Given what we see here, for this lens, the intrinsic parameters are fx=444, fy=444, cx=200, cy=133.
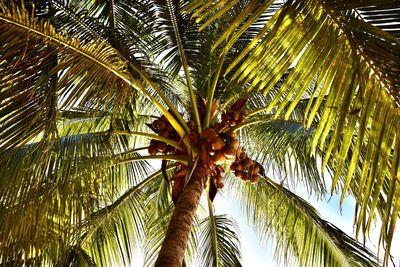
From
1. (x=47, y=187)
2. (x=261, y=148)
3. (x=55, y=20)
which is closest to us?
(x=47, y=187)

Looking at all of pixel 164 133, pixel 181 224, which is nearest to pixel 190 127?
pixel 164 133

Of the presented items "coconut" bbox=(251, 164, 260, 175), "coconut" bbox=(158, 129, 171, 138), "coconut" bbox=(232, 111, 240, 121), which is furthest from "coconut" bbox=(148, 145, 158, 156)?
A: "coconut" bbox=(251, 164, 260, 175)

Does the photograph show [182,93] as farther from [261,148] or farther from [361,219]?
[361,219]

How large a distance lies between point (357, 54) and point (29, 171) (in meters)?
2.17

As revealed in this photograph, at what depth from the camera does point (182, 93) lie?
21.3 ft

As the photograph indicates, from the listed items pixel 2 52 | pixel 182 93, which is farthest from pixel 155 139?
pixel 182 93

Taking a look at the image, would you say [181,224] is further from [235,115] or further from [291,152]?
[291,152]

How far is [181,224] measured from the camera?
3.18 meters

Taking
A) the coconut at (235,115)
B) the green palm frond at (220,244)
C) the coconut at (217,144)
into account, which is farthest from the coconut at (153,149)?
the green palm frond at (220,244)

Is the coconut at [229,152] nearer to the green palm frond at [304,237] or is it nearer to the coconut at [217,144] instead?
the coconut at [217,144]

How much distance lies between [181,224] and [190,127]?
1235mm

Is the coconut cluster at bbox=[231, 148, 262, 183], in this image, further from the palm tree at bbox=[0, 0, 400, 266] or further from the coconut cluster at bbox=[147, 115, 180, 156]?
the coconut cluster at bbox=[147, 115, 180, 156]

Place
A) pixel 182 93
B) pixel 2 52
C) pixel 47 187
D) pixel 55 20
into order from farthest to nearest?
pixel 182 93
pixel 55 20
pixel 47 187
pixel 2 52

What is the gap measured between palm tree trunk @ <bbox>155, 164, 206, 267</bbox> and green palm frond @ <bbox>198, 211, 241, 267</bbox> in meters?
2.11
